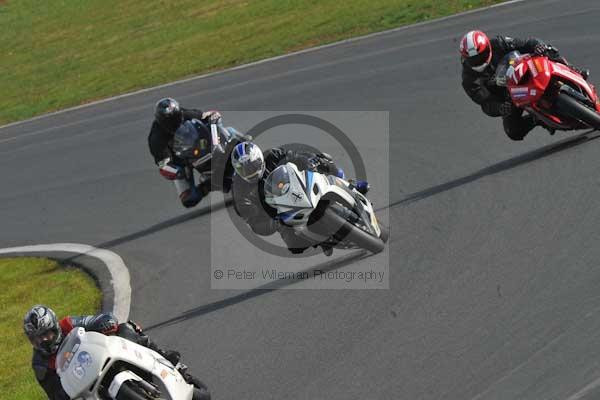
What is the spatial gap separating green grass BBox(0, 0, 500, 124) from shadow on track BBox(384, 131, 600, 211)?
9.54m

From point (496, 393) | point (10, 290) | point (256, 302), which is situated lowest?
point (10, 290)

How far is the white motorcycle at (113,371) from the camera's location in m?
7.46

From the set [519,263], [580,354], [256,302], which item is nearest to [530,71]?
[519,263]

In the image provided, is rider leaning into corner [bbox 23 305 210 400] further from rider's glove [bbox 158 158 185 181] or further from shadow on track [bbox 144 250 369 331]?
rider's glove [bbox 158 158 185 181]

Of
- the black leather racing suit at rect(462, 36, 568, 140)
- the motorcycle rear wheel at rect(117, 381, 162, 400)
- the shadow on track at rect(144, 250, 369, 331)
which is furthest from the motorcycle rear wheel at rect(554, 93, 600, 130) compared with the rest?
→ the motorcycle rear wheel at rect(117, 381, 162, 400)

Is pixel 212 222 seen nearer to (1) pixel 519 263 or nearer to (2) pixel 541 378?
(1) pixel 519 263

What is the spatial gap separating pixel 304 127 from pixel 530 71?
556 cm

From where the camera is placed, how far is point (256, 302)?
10359 mm

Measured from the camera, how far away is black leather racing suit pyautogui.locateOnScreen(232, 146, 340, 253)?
1066 centimetres

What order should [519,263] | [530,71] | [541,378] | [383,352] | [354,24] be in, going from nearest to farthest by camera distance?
1. [541,378]
2. [383,352]
3. [519,263]
4. [530,71]
5. [354,24]

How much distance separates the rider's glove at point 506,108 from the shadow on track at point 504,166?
690 mm

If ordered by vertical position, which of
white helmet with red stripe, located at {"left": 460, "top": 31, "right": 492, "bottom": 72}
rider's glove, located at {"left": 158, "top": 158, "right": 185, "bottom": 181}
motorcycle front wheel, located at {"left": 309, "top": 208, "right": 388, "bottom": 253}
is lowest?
rider's glove, located at {"left": 158, "top": 158, "right": 185, "bottom": 181}

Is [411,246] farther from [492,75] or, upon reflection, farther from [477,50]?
[492,75]

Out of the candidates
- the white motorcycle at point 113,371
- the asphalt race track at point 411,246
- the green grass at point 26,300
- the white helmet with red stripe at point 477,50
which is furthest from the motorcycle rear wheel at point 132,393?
the white helmet with red stripe at point 477,50
